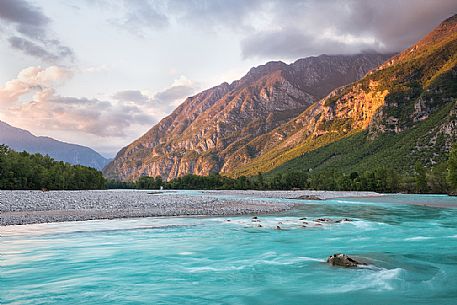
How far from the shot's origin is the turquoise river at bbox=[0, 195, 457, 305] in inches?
542

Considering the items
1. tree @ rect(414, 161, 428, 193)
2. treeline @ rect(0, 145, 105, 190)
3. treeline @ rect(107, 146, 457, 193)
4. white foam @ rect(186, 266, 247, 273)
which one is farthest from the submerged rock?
tree @ rect(414, 161, 428, 193)

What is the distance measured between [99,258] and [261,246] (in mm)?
9827

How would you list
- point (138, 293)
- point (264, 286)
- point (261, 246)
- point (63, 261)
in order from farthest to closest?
1. point (261, 246)
2. point (63, 261)
3. point (264, 286)
4. point (138, 293)

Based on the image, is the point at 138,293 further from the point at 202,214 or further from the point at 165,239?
the point at 202,214

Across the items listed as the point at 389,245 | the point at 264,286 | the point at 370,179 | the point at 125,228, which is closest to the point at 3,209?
the point at 125,228

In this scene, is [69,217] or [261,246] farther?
[69,217]

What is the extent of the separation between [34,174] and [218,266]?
364 ft

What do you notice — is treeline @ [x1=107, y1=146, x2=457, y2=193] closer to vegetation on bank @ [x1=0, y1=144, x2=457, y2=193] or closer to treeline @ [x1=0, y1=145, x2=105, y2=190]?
vegetation on bank @ [x1=0, y1=144, x2=457, y2=193]

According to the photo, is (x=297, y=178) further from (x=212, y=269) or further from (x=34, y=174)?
(x=212, y=269)

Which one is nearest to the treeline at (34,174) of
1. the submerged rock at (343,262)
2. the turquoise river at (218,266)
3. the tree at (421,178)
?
the turquoise river at (218,266)

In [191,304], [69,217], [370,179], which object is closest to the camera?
[191,304]

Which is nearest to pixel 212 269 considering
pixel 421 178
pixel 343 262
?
pixel 343 262

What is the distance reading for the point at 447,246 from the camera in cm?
2422

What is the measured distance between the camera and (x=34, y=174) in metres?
114
